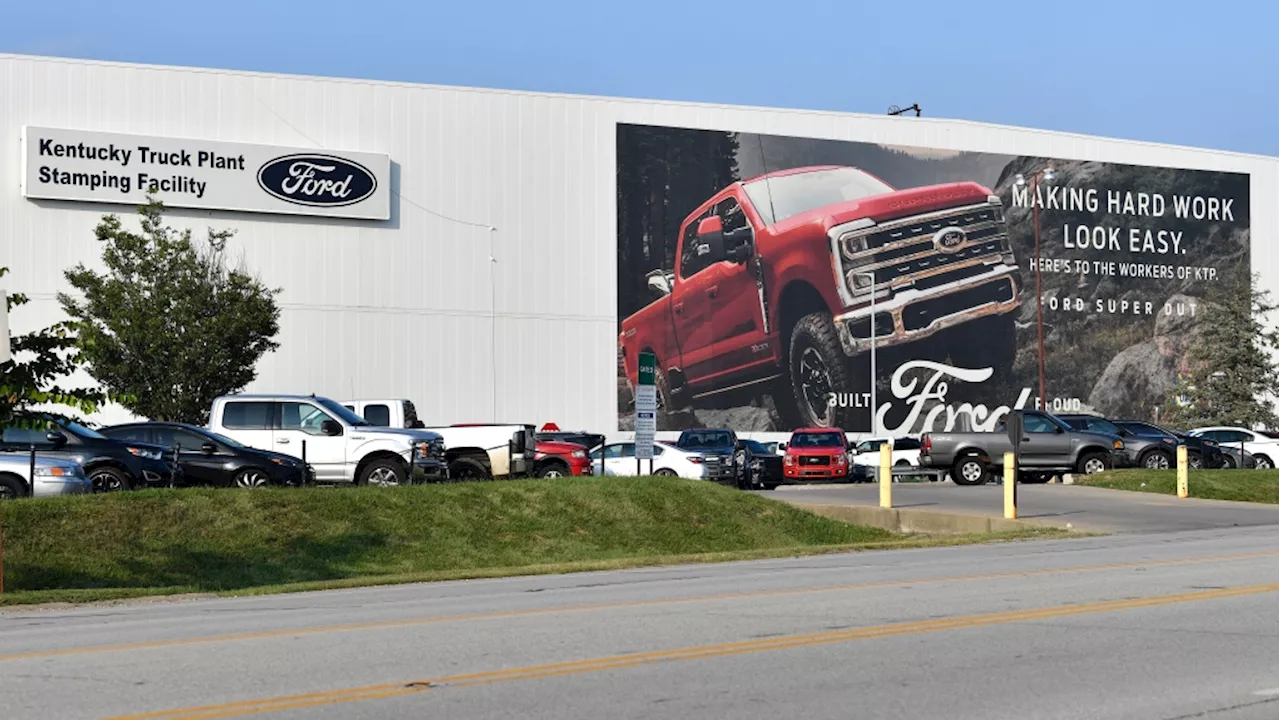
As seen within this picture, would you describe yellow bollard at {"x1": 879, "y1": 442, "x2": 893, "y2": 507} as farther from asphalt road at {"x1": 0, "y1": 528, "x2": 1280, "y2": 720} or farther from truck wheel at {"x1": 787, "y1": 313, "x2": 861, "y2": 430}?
truck wheel at {"x1": 787, "y1": 313, "x2": 861, "y2": 430}

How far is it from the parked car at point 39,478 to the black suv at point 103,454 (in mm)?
490

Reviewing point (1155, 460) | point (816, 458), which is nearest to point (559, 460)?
point (816, 458)

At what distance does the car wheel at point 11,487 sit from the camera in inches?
987

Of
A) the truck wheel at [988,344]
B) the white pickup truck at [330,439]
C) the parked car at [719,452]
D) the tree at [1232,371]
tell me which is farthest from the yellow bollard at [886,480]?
the truck wheel at [988,344]

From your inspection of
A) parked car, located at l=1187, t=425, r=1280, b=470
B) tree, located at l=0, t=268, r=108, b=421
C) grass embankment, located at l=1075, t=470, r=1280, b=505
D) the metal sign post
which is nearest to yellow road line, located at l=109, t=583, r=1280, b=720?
tree, located at l=0, t=268, r=108, b=421

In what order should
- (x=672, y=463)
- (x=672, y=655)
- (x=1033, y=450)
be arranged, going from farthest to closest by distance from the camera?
(x=1033, y=450)
(x=672, y=463)
(x=672, y=655)

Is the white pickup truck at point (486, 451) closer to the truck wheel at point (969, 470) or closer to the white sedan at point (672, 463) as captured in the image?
the white sedan at point (672, 463)

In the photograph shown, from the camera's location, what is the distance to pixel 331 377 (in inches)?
2343

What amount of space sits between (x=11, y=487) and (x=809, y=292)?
44.5 meters

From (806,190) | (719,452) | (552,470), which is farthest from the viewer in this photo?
(806,190)

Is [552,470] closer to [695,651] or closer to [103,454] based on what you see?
[103,454]

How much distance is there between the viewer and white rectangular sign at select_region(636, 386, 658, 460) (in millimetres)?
28516

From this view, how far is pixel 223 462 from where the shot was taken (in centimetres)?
2778

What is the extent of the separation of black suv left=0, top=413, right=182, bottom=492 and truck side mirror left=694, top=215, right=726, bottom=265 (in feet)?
132
